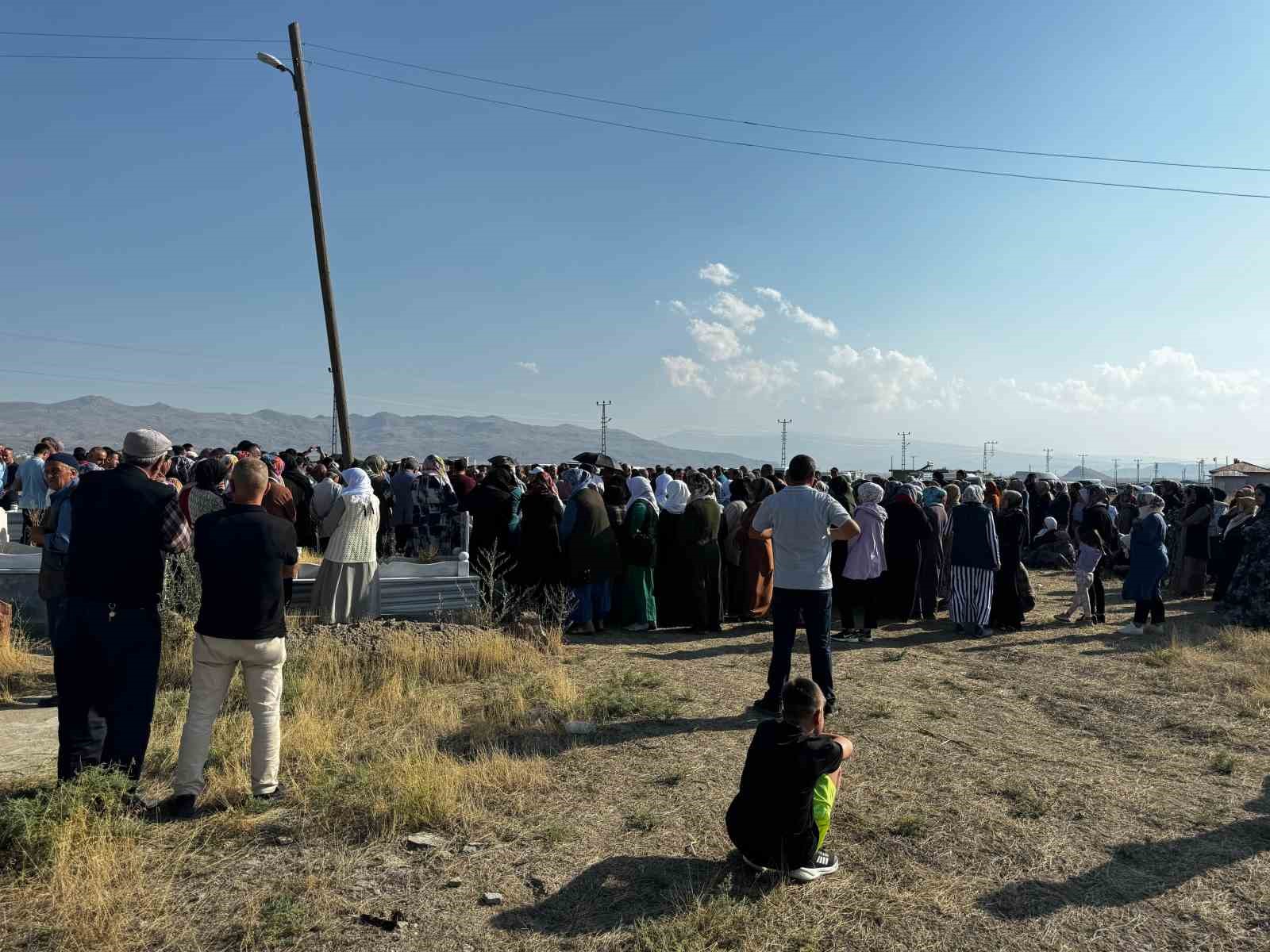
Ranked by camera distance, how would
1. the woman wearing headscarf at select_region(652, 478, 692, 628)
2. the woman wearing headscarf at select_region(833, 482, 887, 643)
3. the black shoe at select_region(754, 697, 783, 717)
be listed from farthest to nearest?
1. the woman wearing headscarf at select_region(652, 478, 692, 628)
2. the woman wearing headscarf at select_region(833, 482, 887, 643)
3. the black shoe at select_region(754, 697, 783, 717)

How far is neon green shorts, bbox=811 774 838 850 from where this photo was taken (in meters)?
3.74

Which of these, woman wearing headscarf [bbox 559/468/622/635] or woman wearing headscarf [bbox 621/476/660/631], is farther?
woman wearing headscarf [bbox 621/476/660/631]

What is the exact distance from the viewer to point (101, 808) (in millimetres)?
3990

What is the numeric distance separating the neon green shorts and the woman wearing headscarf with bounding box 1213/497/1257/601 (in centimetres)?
1068

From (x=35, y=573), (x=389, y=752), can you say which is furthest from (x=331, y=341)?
(x=389, y=752)

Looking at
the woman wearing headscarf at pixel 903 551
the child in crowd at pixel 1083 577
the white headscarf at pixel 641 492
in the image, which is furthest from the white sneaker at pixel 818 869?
the child in crowd at pixel 1083 577

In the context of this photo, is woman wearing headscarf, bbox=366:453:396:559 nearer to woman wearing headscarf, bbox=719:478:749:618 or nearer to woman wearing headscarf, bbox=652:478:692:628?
woman wearing headscarf, bbox=652:478:692:628

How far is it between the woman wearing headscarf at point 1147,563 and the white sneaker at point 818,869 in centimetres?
754

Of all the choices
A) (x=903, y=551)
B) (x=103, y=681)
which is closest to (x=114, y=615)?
(x=103, y=681)

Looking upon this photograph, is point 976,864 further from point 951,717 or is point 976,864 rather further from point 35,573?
point 35,573

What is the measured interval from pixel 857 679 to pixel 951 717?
121 centimetres

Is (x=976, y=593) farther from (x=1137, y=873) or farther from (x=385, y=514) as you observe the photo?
(x=385, y=514)

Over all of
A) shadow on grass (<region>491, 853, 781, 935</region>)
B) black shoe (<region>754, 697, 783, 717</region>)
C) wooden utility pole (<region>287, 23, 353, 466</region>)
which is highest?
wooden utility pole (<region>287, 23, 353, 466</region>)

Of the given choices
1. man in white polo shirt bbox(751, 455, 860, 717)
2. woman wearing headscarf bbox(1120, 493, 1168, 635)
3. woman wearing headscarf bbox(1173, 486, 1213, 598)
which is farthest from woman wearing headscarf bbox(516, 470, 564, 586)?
woman wearing headscarf bbox(1173, 486, 1213, 598)
